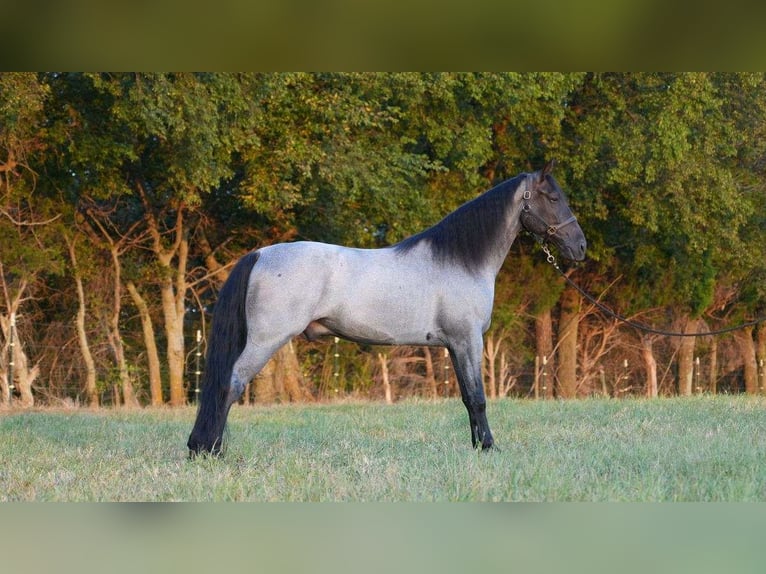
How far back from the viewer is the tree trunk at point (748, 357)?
22.5m

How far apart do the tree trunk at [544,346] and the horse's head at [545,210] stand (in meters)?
13.3

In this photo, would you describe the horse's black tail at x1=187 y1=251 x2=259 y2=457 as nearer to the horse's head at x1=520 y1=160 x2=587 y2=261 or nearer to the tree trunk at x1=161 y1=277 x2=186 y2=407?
the horse's head at x1=520 y1=160 x2=587 y2=261

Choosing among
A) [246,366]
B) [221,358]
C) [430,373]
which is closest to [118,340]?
[430,373]

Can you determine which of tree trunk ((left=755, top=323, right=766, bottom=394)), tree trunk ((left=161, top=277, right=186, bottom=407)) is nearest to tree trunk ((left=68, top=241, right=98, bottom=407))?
tree trunk ((left=161, top=277, right=186, bottom=407))

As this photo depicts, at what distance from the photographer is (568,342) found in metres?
20.4

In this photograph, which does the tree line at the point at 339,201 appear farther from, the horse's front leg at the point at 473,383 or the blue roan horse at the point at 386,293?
the horse's front leg at the point at 473,383

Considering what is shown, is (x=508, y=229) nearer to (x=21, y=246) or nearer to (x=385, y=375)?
(x=21, y=246)

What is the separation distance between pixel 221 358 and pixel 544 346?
15.2 meters

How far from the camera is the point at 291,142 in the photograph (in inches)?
565

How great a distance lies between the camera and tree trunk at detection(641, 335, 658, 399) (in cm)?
2173

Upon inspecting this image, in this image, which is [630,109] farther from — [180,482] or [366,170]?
[180,482]

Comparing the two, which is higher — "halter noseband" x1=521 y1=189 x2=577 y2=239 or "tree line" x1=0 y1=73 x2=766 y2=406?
"tree line" x1=0 y1=73 x2=766 y2=406

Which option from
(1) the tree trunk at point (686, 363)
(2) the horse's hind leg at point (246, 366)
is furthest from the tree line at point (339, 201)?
(2) the horse's hind leg at point (246, 366)
